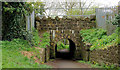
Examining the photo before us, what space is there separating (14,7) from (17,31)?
5.87ft

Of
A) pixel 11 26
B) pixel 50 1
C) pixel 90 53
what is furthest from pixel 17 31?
pixel 50 1

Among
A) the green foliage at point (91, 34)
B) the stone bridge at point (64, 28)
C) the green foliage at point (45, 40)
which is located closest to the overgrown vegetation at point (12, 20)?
the green foliage at point (45, 40)

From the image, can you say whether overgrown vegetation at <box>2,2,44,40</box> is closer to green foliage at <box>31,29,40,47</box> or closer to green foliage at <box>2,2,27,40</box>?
green foliage at <box>2,2,27,40</box>

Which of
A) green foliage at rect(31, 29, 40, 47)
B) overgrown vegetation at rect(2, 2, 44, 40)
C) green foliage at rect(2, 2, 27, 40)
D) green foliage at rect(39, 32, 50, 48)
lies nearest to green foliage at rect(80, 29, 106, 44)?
green foliage at rect(39, 32, 50, 48)

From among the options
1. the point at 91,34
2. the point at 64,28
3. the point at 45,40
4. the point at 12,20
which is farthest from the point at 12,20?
the point at 91,34

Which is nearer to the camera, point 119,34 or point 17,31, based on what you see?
point 119,34

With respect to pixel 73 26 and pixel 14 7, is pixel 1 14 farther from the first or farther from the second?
pixel 73 26

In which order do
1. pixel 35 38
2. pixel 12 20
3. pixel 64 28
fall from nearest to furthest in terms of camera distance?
1. pixel 12 20
2. pixel 35 38
3. pixel 64 28

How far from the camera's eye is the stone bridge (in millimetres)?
15102

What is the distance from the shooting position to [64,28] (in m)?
15.2

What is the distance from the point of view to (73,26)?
50.2 ft

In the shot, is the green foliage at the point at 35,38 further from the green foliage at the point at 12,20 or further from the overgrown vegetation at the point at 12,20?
the green foliage at the point at 12,20

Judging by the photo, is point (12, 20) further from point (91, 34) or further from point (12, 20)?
point (91, 34)

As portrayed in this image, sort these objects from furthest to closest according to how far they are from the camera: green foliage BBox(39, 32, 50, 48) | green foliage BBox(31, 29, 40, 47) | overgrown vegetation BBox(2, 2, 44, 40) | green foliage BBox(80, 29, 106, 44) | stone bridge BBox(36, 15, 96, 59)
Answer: stone bridge BBox(36, 15, 96, 59)
green foliage BBox(39, 32, 50, 48)
green foliage BBox(80, 29, 106, 44)
green foliage BBox(31, 29, 40, 47)
overgrown vegetation BBox(2, 2, 44, 40)
